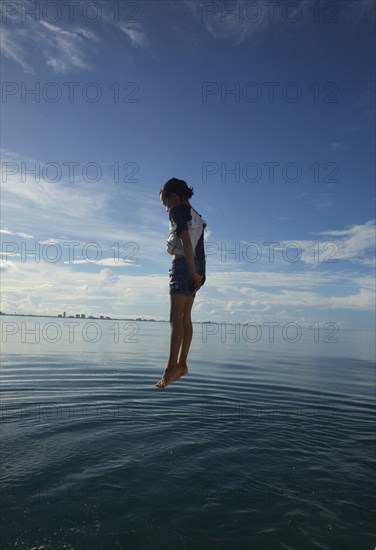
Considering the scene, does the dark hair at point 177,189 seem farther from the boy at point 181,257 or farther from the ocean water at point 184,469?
the ocean water at point 184,469

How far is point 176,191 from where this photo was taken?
4.78 meters

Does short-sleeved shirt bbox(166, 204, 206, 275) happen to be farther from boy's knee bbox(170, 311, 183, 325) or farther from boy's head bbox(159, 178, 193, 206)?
boy's knee bbox(170, 311, 183, 325)

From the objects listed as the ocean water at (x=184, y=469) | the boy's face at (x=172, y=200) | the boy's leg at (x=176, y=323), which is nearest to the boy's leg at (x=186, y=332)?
the boy's leg at (x=176, y=323)

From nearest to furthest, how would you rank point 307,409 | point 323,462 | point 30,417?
point 323,462 → point 30,417 → point 307,409

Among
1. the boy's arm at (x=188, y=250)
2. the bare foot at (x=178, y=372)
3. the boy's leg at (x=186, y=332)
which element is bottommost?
the bare foot at (x=178, y=372)

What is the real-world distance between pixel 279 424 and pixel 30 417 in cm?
1175

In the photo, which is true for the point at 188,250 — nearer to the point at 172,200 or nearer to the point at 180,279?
the point at 180,279

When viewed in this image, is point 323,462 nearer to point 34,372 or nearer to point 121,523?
point 121,523

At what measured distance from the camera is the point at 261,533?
320 inches

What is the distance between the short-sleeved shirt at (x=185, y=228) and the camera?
4523mm

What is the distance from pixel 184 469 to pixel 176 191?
32.3 ft

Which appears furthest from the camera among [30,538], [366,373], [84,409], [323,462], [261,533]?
[366,373]

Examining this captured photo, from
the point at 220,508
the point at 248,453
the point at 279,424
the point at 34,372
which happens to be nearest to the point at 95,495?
the point at 220,508

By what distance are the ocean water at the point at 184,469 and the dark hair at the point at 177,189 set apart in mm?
7510
